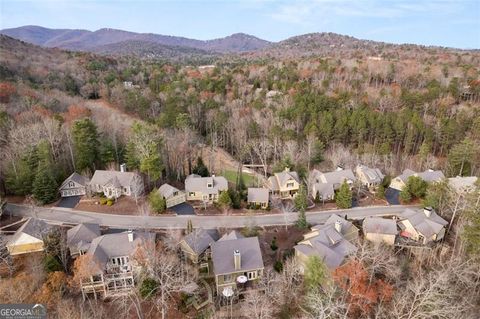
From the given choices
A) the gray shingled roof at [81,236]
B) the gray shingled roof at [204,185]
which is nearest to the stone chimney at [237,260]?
the gray shingled roof at [81,236]

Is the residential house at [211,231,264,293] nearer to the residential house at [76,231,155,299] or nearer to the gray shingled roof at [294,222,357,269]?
the gray shingled roof at [294,222,357,269]

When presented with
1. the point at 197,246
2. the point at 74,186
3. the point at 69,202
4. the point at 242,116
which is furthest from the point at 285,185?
the point at 69,202

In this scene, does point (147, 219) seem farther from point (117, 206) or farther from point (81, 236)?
point (81, 236)

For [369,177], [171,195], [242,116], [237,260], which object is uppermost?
[242,116]

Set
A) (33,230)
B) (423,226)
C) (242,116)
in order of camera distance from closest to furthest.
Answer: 1. (33,230)
2. (423,226)
3. (242,116)

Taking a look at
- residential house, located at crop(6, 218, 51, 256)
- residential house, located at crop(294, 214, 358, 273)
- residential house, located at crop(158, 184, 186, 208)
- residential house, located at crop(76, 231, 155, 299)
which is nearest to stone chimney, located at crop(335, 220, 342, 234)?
residential house, located at crop(294, 214, 358, 273)

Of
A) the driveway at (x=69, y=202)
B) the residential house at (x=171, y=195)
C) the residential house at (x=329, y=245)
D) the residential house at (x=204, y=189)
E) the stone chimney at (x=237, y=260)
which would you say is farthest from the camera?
the residential house at (x=204, y=189)

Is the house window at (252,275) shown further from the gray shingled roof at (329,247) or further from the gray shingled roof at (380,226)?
the gray shingled roof at (380,226)
